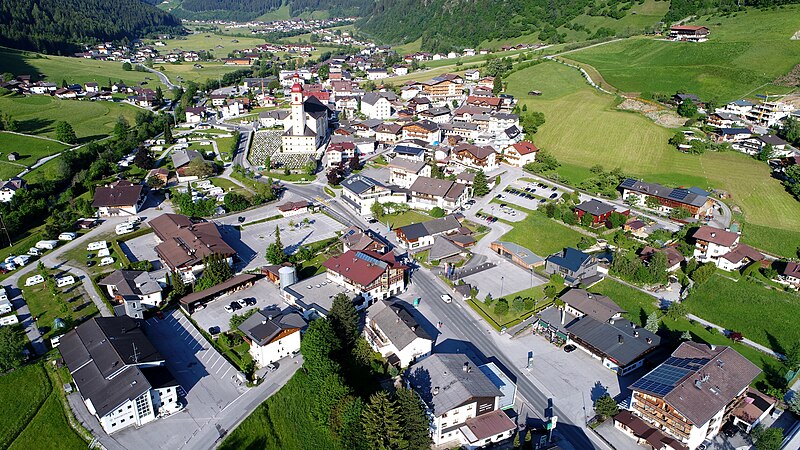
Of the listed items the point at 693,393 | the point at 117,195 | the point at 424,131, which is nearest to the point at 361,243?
the point at 693,393

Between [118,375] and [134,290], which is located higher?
[118,375]

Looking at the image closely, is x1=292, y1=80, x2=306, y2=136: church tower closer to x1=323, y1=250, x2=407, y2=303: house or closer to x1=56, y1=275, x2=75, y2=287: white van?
x1=323, y1=250, x2=407, y2=303: house

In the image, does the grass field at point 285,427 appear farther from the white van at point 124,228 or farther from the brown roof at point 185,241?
the white van at point 124,228

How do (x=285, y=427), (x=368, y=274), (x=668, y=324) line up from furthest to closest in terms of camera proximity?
(x=368, y=274)
(x=668, y=324)
(x=285, y=427)

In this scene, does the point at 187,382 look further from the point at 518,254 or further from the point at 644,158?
the point at 644,158

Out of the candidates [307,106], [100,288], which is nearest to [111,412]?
[100,288]

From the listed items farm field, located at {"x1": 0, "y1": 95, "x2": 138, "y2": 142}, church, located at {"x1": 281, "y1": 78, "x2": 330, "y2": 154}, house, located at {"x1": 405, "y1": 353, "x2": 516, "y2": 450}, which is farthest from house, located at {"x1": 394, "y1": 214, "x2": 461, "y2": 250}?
farm field, located at {"x1": 0, "y1": 95, "x2": 138, "y2": 142}
